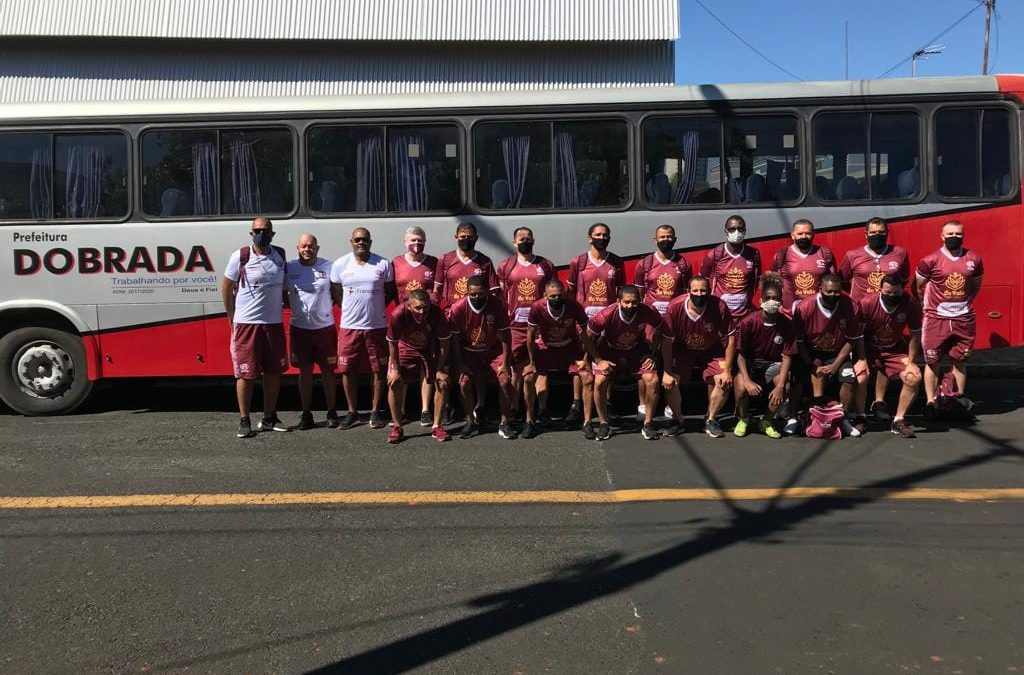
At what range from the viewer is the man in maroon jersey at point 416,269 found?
23.0 ft

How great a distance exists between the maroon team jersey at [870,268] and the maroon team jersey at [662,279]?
4.70 feet

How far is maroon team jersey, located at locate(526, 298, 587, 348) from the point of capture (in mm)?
6684

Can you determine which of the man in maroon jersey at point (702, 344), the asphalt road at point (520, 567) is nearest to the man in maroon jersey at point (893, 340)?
the asphalt road at point (520, 567)

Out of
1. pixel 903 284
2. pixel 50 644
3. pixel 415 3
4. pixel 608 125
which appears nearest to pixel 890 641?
pixel 50 644

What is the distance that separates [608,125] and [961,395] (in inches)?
155

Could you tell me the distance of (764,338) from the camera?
22.5 feet

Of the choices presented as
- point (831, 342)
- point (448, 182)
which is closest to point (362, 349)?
point (448, 182)

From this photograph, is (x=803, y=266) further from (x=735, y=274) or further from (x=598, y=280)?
(x=598, y=280)

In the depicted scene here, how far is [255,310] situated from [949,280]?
232 inches

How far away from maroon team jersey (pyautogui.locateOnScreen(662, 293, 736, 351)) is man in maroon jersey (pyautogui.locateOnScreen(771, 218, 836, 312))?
671mm

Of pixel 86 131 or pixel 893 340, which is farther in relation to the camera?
pixel 86 131

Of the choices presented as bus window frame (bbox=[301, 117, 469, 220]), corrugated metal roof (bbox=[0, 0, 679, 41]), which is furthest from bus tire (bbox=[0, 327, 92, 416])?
corrugated metal roof (bbox=[0, 0, 679, 41])

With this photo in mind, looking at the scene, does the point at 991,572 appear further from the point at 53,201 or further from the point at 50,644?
the point at 53,201

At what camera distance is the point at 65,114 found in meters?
7.59
